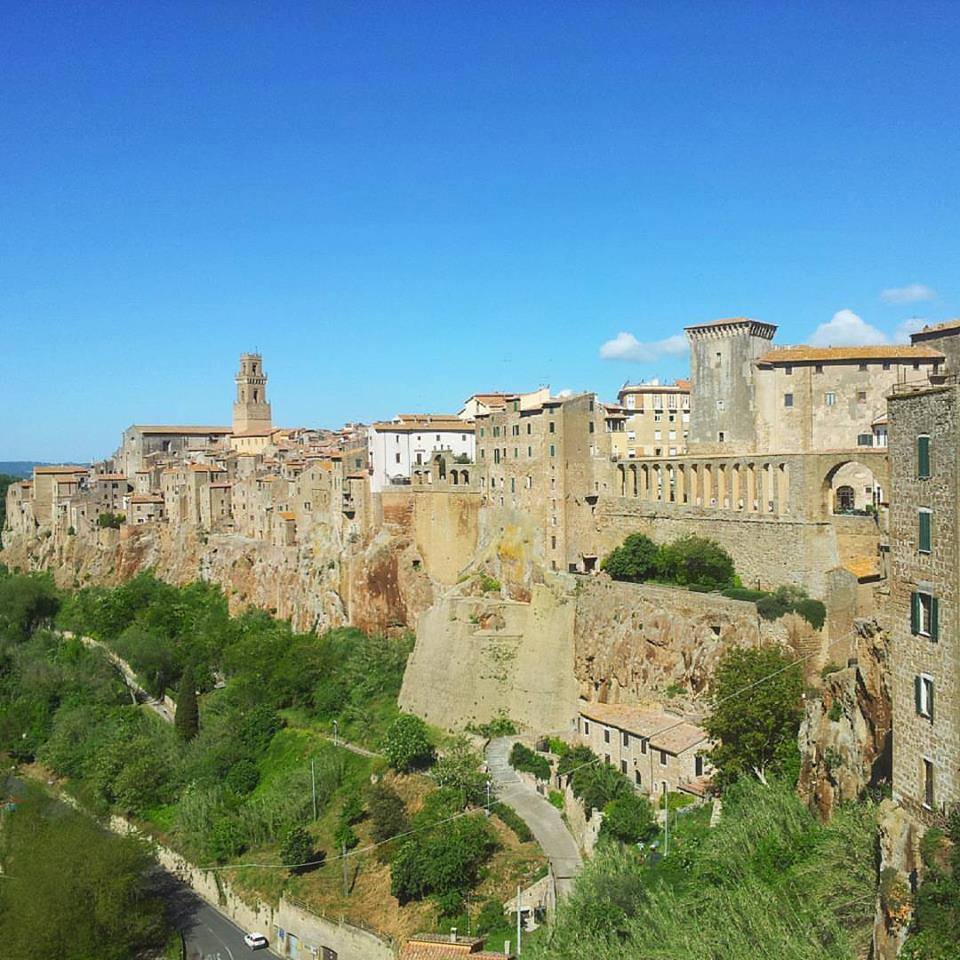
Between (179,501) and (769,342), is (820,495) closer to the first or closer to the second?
(769,342)

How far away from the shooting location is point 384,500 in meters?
50.0

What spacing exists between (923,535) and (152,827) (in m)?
36.9

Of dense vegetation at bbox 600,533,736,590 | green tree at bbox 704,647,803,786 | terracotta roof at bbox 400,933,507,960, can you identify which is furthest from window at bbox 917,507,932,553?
dense vegetation at bbox 600,533,736,590

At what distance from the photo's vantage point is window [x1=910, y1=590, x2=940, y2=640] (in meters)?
14.8

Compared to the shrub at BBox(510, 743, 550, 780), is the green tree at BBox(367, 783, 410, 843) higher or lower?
lower

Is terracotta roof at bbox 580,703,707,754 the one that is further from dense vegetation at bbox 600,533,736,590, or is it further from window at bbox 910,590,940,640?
window at bbox 910,590,940,640

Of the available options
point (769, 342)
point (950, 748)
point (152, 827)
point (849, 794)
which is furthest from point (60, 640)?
point (950, 748)

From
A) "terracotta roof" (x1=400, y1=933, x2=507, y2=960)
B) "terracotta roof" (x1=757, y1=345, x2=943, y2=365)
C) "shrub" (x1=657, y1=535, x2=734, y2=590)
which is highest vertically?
"terracotta roof" (x1=757, y1=345, x2=943, y2=365)

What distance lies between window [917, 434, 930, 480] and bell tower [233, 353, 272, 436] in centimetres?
8681

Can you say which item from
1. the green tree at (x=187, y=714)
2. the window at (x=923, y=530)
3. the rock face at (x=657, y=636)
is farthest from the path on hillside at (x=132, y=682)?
the window at (x=923, y=530)

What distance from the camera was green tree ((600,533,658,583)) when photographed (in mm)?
36500

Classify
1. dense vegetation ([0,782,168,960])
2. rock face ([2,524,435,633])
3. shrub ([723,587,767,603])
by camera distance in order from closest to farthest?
dense vegetation ([0,782,168,960])
shrub ([723,587,767,603])
rock face ([2,524,435,633])

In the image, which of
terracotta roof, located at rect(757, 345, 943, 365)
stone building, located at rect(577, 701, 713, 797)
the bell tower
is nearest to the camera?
stone building, located at rect(577, 701, 713, 797)

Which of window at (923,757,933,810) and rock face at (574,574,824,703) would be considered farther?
rock face at (574,574,824,703)
